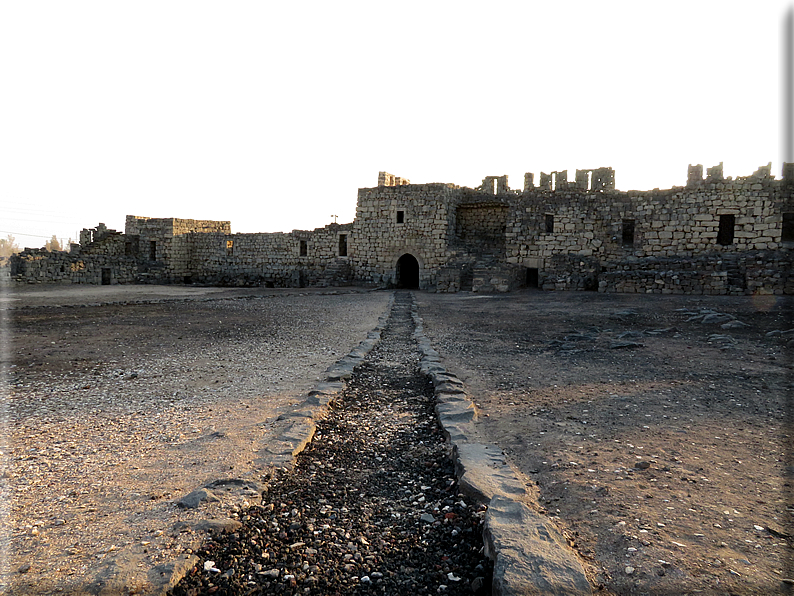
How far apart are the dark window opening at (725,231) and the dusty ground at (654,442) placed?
1345cm

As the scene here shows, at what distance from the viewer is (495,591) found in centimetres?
213

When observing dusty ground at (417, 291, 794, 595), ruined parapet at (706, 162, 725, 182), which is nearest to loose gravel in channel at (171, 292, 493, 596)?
dusty ground at (417, 291, 794, 595)

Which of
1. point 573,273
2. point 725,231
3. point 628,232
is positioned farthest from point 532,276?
point 725,231

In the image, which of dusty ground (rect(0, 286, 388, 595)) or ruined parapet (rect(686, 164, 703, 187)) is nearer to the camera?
dusty ground (rect(0, 286, 388, 595))

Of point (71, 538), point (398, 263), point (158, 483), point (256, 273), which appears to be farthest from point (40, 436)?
point (256, 273)

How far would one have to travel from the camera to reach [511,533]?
252 cm

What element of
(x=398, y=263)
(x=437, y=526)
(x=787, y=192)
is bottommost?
(x=437, y=526)

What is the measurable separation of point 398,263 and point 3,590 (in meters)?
24.7

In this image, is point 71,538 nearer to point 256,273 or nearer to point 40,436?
point 40,436

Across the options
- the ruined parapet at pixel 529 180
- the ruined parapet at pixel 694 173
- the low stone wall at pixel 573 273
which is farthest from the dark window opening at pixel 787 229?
the ruined parapet at pixel 529 180

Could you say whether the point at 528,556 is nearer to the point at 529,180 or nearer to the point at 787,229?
the point at 529,180

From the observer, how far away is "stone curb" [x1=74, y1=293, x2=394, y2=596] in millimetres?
2088

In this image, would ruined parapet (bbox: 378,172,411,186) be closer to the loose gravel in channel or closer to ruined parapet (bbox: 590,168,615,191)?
ruined parapet (bbox: 590,168,615,191)

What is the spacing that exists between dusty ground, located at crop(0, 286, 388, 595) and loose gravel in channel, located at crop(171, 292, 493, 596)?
30cm
